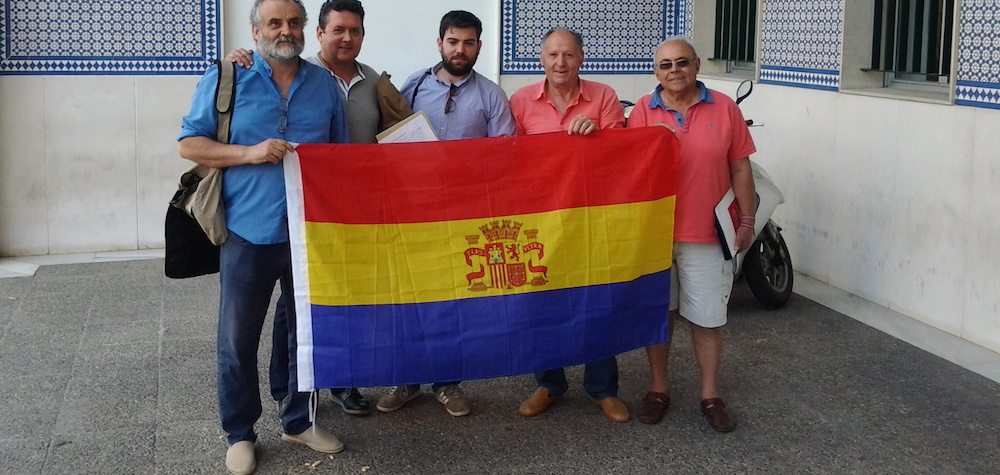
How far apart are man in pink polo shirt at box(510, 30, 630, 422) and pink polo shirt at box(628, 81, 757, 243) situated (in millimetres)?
320

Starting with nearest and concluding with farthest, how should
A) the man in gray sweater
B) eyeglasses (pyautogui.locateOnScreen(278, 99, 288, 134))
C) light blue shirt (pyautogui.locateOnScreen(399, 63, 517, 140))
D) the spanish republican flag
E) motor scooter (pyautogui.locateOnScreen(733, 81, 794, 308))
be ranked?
eyeglasses (pyautogui.locateOnScreen(278, 99, 288, 134))
the spanish republican flag
the man in gray sweater
light blue shirt (pyautogui.locateOnScreen(399, 63, 517, 140))
motor scooter (pyautogui.locateOnScreen(733, 81, 794, 308))

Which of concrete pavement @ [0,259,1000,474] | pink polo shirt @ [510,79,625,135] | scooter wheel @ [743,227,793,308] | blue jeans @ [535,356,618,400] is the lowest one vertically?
concrete pavement @ [0,259,1000,474]

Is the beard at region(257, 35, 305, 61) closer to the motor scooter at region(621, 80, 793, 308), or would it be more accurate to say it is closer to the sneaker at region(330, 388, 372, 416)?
the sneaker at region(330, 388, 372, 416)

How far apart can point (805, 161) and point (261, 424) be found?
4.56m

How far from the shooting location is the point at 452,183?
445 cm

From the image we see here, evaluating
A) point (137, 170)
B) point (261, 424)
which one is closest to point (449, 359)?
point (261, 424)

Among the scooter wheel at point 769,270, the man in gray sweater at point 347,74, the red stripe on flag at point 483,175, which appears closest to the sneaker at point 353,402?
the man in gray sweater at point 347,74

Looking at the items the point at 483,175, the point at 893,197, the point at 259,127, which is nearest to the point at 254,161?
the point at 259,127

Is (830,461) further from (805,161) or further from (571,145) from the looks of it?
(805,161)

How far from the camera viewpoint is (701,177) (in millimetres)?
4691

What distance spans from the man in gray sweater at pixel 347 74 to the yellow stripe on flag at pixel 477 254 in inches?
17.2

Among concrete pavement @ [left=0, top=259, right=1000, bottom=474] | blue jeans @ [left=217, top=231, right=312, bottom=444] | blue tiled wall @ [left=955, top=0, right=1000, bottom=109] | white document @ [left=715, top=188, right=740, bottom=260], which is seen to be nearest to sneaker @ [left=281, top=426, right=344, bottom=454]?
concrete pavement @ [left=0, top=259, right=1000, bottom=474]

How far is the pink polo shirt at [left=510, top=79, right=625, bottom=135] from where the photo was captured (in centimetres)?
479

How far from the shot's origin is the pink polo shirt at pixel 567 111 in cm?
479
